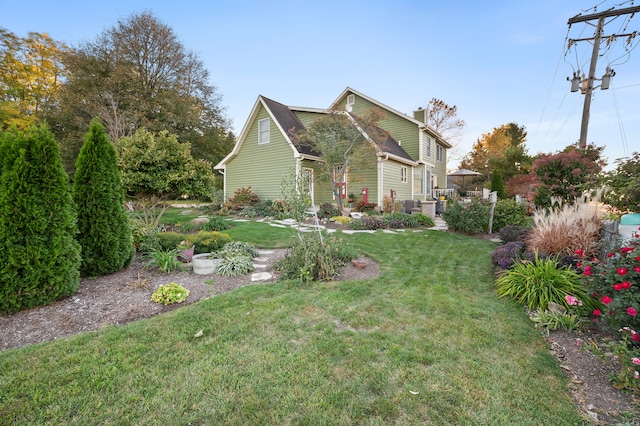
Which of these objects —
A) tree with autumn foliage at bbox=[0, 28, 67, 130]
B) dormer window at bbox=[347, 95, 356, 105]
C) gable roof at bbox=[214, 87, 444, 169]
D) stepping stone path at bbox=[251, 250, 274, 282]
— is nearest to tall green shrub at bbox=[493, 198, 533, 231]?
gable roof at bbox=[214, 87, 444, 169]

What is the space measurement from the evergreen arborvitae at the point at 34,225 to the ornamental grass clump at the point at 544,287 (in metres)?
5.69

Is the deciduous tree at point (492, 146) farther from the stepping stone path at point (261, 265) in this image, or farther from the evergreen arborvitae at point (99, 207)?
the evergreen arborvitae at point (99, 207)

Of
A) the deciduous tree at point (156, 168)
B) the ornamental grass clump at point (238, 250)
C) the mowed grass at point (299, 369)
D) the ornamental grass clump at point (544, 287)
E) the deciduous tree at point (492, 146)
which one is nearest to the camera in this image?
the mowed grass at point (299, 369)

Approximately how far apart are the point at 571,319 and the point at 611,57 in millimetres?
12342

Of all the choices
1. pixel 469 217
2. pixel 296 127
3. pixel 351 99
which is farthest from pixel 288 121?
pixel 469 217

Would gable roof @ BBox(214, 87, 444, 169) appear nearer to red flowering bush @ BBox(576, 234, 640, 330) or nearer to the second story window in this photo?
the second story window

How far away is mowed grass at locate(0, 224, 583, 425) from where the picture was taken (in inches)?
70.2

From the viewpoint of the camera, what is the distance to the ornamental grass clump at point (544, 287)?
129 inches

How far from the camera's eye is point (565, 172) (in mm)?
6977

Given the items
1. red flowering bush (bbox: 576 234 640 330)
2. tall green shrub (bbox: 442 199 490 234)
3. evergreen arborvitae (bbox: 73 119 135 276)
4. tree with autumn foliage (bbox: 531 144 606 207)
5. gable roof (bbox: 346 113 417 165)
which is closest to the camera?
red flowering bush (bbox: 576 234 640 330)

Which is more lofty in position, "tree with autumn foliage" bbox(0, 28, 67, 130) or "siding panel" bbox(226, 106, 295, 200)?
"tree with autumn foliage" bbox(0, 28, 67, 130)

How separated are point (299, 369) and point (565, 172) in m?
8.26

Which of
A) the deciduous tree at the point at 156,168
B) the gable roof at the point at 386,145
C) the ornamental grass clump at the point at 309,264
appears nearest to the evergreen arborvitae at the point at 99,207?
the deciduous tree at the point at 156,168

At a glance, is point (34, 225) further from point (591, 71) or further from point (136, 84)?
point (136, 84)
